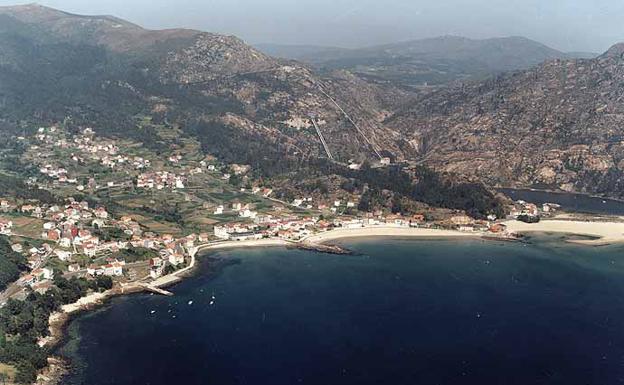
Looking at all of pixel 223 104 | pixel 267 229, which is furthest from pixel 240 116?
pixel 267 229

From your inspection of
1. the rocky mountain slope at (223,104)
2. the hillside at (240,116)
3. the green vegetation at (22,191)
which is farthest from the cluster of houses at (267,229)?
the rocky mountain slope at (223,104)

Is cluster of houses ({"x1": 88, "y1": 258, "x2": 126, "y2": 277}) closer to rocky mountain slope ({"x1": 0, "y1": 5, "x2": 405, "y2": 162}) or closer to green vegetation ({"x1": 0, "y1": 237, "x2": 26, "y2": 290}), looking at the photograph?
green vegetation ({"x1": 0, "y1": 237, "x2": 26, "y2": 290})

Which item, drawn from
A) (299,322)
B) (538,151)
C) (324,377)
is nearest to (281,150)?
(538,151)

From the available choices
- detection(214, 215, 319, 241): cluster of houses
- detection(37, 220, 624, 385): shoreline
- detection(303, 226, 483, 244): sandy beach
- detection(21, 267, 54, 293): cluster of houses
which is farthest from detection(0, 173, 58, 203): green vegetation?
detection(303, 226, 483, 244): sandy beach

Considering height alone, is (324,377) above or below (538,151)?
below

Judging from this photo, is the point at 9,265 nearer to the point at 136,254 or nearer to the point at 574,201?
the point at 136,254

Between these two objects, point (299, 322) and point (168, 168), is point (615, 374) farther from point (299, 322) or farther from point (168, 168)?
point (168, 168)
